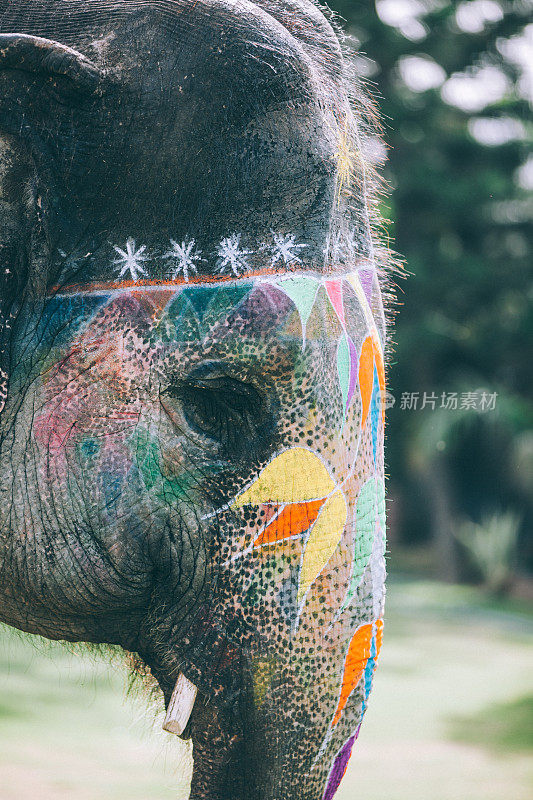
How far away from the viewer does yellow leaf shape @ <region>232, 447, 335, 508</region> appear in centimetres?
105

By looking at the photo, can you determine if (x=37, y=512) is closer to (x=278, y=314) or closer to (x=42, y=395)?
(x=42, y=395)

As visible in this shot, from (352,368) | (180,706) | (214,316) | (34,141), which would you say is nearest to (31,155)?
(34,141)

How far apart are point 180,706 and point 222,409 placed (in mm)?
313

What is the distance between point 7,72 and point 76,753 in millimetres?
4084

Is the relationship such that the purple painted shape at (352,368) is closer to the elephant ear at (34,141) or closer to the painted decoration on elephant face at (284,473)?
the painted decoration on elephant face at (284,473)

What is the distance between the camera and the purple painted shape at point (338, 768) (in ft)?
3.50

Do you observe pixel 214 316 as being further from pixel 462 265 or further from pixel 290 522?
pixel 462 265

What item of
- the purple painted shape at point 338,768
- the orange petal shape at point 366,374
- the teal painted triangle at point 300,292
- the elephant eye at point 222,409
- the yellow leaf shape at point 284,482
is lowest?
the purple painted shape at point 338,768

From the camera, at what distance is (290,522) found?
104 cm

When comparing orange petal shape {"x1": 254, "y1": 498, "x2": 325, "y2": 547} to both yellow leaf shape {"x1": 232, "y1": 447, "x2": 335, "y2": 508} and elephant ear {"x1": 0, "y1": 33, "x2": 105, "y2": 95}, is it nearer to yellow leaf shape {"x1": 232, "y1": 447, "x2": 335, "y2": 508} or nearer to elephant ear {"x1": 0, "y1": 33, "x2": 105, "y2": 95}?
yellow leaf shape {"x1": 232, "y1": 447, "x2": 335, "y2": 508}

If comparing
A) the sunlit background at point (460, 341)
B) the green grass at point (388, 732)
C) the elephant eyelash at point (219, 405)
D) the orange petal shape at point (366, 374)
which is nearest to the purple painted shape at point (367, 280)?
the orange petal shape at point (366, 374)

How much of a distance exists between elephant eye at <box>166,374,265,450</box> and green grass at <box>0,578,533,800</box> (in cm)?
199

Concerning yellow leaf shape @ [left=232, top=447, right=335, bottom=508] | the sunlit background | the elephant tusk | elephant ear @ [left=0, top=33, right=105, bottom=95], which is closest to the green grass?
the sunlit background

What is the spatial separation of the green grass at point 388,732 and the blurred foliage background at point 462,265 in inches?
117
